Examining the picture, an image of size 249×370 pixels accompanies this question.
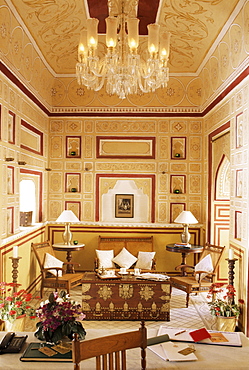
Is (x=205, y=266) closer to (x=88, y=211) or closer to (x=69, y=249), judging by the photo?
(x=69, y=249)

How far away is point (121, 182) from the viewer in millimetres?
9008

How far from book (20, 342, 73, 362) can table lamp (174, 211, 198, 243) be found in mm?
5689

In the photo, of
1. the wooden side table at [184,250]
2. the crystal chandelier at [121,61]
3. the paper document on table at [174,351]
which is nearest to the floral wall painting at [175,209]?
the wooden side table at [184,250]

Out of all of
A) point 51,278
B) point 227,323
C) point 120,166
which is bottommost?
point 227,323

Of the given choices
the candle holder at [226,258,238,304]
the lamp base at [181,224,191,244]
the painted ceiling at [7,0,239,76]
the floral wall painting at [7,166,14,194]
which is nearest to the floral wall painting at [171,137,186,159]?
the lamp base at [181,224,191,244]

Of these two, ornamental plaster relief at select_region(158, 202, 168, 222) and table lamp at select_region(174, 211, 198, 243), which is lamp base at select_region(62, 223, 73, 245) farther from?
table lamp at select_region(174, 211, 198, 243)

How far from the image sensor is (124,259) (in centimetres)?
824

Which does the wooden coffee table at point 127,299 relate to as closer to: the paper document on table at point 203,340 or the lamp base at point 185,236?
the lamp base at point 185,236

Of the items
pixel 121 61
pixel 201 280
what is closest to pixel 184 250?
pixel 201 280

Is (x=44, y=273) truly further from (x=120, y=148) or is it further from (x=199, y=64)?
(x=199, y=64)

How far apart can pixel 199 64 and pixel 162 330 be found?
21.5 ft

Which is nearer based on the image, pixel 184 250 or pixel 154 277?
pixel 154 277

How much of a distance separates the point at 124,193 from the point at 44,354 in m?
6.50

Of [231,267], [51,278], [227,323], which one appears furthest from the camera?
[51,278]
